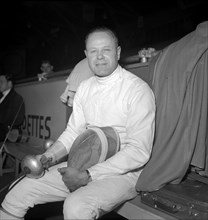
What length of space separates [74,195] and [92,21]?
22.5 feet

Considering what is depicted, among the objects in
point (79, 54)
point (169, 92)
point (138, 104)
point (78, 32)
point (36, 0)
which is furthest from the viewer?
point (79, 54)

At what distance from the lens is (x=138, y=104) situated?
1344mm

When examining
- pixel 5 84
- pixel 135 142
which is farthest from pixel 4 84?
pixel 135 142

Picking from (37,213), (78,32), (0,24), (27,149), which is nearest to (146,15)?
(78,32)

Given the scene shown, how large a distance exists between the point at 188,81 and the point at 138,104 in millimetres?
270

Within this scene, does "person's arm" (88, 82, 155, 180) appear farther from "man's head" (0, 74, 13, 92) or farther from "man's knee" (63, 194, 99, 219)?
"man's head" (0, 74, 13, 92)

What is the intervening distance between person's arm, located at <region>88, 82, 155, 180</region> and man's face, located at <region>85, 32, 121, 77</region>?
0.68ft

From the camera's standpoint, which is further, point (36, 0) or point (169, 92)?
point (36, 0)

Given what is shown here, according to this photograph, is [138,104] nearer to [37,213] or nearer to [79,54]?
[37,213]

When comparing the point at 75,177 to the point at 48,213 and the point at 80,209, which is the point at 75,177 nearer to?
the point at 80,209

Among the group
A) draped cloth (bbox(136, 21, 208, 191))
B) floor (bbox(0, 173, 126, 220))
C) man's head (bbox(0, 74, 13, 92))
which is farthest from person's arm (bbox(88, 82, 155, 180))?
man's head (bbox(0, 74, 13, 92))

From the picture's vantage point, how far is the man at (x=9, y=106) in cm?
354

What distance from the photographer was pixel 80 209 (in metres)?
1.16

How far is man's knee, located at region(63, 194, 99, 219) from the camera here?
45.7 inches
